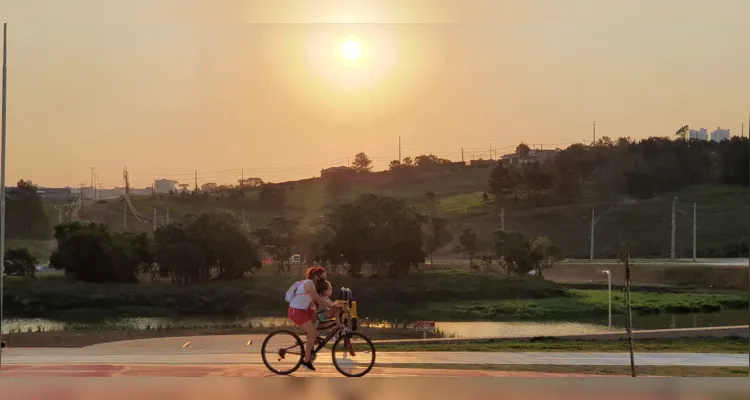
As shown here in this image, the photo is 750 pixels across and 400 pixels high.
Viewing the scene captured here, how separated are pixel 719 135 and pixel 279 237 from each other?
5.84m

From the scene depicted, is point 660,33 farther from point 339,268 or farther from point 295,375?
point 339,268

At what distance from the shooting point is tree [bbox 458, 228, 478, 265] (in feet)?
43.6

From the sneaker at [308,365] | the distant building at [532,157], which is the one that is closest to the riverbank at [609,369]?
the sneaker at [308,365]

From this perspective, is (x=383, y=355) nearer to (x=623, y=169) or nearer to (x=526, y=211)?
(x=526, y=211)

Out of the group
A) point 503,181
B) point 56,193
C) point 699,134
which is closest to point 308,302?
point 56,193

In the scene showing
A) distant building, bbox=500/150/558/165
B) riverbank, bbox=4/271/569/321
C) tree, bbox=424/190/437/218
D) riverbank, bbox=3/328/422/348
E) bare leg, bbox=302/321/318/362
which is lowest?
riverbank, bbox=3/328/422/348

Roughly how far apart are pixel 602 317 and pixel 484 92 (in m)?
10.1

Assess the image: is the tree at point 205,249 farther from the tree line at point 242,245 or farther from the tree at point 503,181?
the tree at point 503,181

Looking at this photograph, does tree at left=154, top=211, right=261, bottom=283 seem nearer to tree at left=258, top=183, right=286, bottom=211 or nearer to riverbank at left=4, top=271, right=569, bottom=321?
riverbank at left=4, top=271, right=569, bottom=321

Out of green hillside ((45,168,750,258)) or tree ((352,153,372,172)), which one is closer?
tree ((352,153,372,172))

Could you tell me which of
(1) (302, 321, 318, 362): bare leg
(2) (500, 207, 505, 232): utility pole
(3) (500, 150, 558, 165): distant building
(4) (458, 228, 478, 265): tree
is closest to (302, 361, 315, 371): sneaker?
(1) (302, 321, 318, 362): bare leg

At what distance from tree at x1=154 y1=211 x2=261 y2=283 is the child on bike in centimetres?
517

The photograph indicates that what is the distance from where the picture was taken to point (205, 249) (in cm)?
1135

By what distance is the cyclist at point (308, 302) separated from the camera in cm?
548
